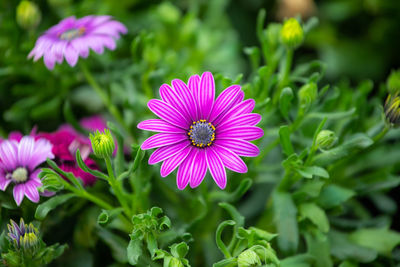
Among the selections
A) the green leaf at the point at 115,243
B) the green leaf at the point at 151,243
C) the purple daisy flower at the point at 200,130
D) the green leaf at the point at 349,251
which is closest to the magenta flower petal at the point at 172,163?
the purple daisy flower at the point at 200,130

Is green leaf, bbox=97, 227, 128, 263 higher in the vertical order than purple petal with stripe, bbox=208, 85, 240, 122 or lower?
lower

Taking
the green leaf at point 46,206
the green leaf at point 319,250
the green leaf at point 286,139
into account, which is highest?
the green leaf at point 286,139

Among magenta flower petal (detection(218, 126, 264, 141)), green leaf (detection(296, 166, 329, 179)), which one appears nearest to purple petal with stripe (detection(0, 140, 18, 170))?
magenta flower petal (detection(218, 126, 264, 141))

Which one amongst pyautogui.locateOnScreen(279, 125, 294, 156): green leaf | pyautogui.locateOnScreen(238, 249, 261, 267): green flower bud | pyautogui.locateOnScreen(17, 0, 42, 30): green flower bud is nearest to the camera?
pyautogui.locateOnScreen(238, 249, 261, 267): green flower bud

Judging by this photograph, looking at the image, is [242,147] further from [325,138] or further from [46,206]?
[46,206]

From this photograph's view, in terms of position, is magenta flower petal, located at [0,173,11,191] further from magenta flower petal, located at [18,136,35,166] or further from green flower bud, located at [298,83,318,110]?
green flower bud, located at [298,83,318,110]

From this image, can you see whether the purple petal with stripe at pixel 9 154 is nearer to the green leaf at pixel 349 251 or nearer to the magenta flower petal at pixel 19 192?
the magenta flower petal at pixel 19 192
